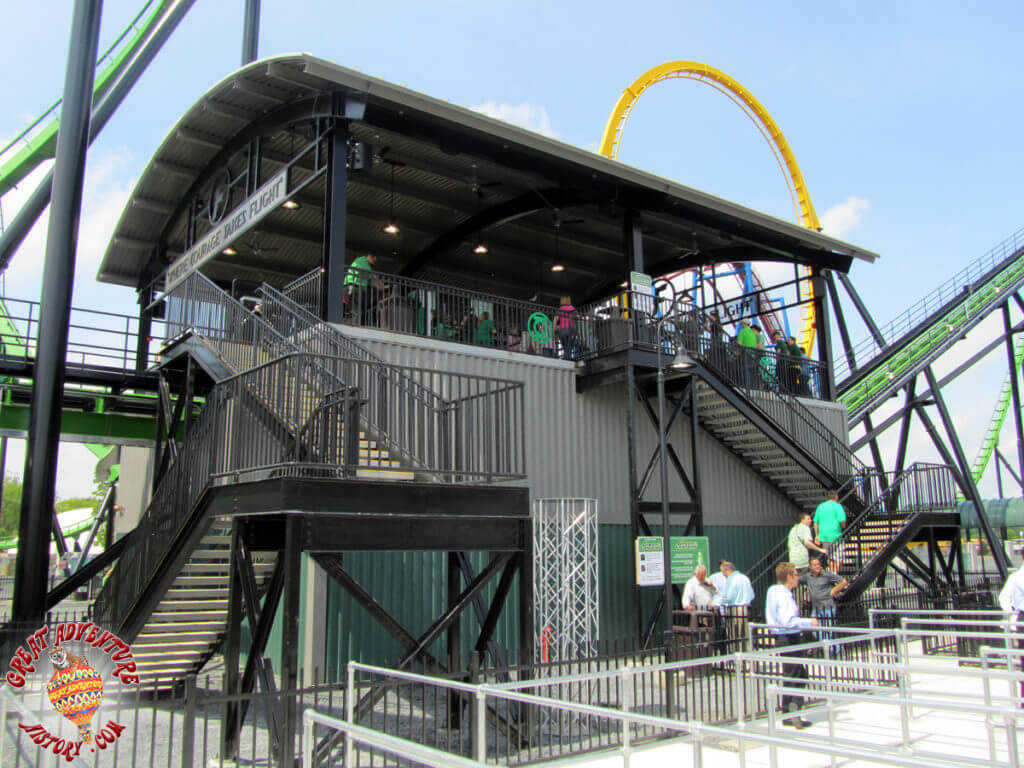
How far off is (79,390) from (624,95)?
27.0 m

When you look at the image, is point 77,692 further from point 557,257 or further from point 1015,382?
point 1015,382

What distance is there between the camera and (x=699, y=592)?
1491 cm

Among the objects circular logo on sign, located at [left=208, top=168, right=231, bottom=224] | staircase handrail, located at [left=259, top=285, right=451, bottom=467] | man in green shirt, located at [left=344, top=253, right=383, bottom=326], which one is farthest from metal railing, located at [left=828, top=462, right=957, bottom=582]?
circular logo on sign, located at [left=208, top=168, right=231, bottom=224]

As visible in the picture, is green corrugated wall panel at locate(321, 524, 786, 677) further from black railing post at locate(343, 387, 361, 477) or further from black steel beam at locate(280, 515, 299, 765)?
black railing post at locate(343, 387, 361, 477)

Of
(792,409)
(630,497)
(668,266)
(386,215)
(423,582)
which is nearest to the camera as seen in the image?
(423,582)

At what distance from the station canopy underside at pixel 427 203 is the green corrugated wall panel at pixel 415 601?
7.39 metres

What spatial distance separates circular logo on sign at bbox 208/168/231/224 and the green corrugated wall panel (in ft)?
33.1

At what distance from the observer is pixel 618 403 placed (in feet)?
60.0

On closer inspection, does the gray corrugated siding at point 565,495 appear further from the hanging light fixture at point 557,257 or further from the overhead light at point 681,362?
the hanging light fixture at point 557,257

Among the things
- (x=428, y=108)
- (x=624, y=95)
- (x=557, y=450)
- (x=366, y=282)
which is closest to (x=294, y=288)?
(x=366, y=282)

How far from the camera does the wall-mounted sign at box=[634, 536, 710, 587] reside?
1468 centimetres

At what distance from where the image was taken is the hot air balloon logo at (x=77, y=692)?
7.56m

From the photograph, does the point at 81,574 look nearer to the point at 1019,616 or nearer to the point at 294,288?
the point at 294,288

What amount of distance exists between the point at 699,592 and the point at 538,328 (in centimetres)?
632
